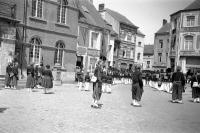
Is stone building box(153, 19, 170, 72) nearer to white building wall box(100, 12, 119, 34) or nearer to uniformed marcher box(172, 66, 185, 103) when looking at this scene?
white building wall box(100, 12, 119, 34)

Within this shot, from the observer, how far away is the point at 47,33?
23.8 m

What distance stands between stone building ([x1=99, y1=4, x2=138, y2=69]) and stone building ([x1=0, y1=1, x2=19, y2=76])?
27113 millimetres

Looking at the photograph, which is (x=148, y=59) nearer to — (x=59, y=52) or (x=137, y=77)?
(x=59, y=52)

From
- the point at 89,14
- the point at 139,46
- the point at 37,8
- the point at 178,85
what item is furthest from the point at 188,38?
the point at 178,85

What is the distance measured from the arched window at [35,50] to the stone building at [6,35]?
3.25m

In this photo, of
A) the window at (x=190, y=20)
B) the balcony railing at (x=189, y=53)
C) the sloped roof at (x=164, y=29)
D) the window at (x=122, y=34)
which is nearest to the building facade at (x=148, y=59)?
the sloped roof at (x=164, y=29)

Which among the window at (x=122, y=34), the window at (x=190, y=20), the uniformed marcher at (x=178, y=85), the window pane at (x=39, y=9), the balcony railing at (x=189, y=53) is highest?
the window at (x=190, y=20)

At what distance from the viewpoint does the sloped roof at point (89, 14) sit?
113 ft

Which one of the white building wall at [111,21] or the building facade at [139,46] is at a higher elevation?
the white building wall at [111,21]

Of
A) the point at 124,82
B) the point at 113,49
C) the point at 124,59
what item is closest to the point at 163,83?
the point at 124,82

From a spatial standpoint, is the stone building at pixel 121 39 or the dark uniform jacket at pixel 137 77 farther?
the stone building at pixel 121 39

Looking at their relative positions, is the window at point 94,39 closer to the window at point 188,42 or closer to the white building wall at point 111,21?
the white building wall at point 111,21

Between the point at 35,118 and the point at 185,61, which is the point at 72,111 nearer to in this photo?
the point at 35,118

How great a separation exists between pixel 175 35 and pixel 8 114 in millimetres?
37996
